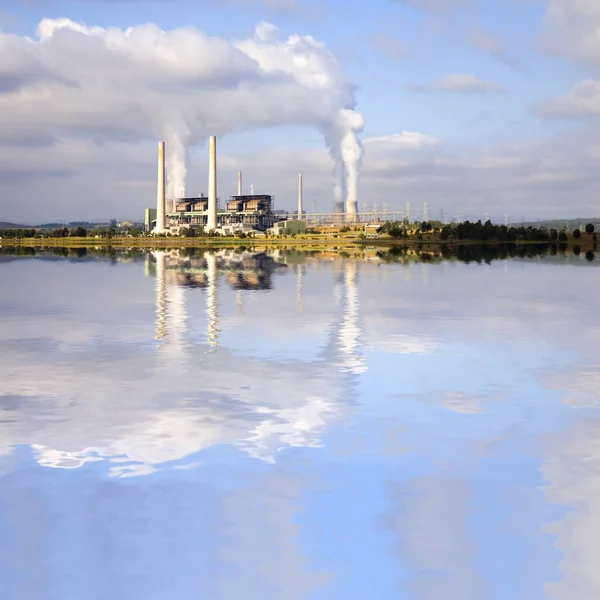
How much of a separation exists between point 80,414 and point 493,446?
799 cm

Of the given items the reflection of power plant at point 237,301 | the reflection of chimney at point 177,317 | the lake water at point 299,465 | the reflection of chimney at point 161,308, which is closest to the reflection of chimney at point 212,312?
the reflection of power plant at point 237,301

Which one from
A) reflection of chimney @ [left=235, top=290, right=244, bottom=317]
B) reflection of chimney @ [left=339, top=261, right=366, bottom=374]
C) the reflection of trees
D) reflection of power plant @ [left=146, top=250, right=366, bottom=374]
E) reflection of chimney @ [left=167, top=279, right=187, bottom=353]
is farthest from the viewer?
the reflection of trees

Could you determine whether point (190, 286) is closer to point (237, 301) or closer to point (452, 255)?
point (237, 301)

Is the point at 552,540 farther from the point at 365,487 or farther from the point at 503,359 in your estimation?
the point at 503,359

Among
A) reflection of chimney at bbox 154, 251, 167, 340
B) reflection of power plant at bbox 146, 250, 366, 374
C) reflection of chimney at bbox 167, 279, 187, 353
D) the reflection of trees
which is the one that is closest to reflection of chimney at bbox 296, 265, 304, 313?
reflection of power plant at bbox 146, 250, 366, 374

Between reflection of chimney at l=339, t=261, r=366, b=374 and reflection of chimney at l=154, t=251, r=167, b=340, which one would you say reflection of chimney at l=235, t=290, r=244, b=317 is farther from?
reflection of chimney at l=339, t=261, r=366, b=374

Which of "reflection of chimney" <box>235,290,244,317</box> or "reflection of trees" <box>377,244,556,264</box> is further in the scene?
"reflection of trees" <box>377,244,556,264</box>

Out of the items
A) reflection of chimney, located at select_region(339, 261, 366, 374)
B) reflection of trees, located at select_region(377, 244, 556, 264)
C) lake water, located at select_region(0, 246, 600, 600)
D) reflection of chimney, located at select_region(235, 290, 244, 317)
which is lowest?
lake water, located at select_region(0, 246, 600, 600)

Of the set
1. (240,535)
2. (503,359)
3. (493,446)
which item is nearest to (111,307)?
(503,359)

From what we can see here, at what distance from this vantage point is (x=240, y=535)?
10.2 meters

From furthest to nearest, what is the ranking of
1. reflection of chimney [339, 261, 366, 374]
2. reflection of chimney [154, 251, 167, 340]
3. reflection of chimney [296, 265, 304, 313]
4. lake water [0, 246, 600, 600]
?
reflection of chimney [296, 265, 304, 313] → reflection of chimney [154, 251, 167, 340] → reflection of chimney [339, 261, 366, 374] → lake water [0, 246, 600, 600]

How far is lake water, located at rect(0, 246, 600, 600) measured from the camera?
9.19m

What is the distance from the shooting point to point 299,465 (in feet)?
42.8

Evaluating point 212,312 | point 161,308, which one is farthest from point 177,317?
point 161,308
